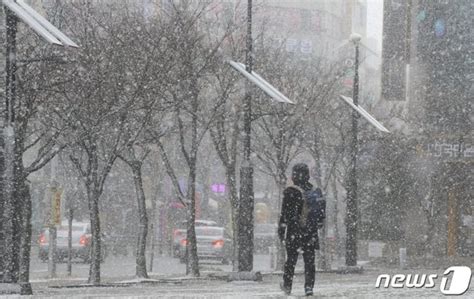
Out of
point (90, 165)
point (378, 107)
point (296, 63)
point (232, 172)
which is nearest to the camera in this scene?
point (90, 165)

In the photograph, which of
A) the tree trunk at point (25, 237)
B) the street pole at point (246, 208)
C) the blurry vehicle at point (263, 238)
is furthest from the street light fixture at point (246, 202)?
the blurry vehicle at point (263, 238)

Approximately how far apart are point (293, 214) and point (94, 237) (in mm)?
14215

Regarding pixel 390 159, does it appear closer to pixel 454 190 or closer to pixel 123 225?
pixel 454 190

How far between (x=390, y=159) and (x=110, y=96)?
14912mm

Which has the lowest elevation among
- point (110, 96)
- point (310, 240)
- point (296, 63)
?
point (310, 240)

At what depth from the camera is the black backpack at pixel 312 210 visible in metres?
12.5

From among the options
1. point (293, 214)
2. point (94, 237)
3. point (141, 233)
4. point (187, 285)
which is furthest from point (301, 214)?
point (141, 233)

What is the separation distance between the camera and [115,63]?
2688 cm

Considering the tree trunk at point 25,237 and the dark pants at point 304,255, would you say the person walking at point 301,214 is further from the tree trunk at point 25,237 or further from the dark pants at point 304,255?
the tree trunk at point 25,237

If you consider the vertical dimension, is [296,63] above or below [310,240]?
above

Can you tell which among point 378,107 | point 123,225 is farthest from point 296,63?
point 123,225

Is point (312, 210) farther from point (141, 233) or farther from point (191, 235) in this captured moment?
point (191, 235)

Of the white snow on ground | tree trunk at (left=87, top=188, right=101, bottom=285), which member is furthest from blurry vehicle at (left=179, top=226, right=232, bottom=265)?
tree trunk at (left=87, top=188, right=101, bottom=285)

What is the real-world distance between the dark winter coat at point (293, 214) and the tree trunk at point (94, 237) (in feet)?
41.5
